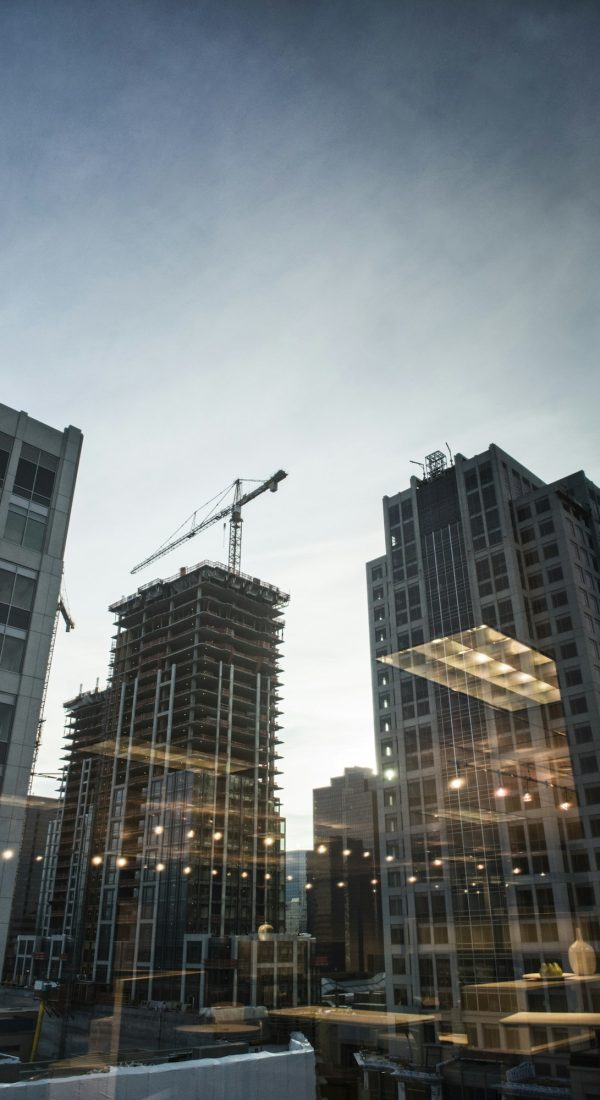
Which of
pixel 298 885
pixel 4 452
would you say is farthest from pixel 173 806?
pixel 4 452

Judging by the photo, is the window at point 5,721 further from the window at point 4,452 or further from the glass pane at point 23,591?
the window at point 4,452

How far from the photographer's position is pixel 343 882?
17141 millimetres

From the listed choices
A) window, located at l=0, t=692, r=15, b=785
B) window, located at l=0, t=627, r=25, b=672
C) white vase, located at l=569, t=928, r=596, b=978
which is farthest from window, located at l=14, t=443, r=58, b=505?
white vase, located at l=569, t=928, r=596, b=978

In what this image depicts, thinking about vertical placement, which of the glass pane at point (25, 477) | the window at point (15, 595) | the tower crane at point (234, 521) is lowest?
the window at point (15, 595)

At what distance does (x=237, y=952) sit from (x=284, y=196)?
42.5 metres

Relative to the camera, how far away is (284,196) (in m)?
10.4

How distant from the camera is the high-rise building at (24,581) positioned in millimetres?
14938

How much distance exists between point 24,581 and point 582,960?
1418cm

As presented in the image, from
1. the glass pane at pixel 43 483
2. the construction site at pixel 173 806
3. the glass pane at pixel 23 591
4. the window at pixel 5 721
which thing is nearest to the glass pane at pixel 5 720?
the window at pixel 5 721

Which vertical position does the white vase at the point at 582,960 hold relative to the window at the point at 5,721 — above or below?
below

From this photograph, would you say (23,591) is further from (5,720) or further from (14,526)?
(5,720)

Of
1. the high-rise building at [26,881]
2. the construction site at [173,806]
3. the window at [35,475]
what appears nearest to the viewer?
the window at [35,475]

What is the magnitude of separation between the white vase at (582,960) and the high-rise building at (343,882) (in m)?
5.41

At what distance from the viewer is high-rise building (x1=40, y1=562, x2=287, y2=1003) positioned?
44.3 meters
